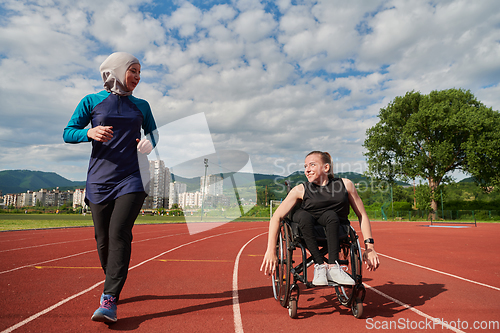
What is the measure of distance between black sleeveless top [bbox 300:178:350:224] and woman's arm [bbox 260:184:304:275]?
78 millimetres

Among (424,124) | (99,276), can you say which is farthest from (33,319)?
(424,124)

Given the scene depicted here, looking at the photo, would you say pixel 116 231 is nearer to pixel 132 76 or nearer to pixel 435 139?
pixel 132 76

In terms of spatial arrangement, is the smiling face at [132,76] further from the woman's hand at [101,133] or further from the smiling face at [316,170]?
the smiling face at [316,170]

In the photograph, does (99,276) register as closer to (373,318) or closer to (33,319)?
(33,319)

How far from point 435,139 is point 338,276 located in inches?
1421

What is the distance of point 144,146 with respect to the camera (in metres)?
2.52

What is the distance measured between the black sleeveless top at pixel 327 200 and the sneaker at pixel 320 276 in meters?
0.46

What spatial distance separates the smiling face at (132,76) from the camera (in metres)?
2.56

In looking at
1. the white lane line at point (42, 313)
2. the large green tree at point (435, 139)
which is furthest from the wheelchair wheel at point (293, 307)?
the large green tree at point (435, 139)

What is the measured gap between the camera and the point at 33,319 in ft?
8.21

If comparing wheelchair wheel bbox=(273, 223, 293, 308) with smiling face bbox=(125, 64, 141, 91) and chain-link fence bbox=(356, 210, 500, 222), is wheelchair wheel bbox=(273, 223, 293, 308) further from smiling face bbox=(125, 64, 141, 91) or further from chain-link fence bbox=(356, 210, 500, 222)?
chain-link fence bbox=(356, 210, 500, 222)

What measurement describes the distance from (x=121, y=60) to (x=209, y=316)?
2.39m

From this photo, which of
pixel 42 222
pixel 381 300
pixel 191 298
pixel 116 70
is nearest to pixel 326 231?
pixel 381 300

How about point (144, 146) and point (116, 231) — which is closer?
point (116, 231)
